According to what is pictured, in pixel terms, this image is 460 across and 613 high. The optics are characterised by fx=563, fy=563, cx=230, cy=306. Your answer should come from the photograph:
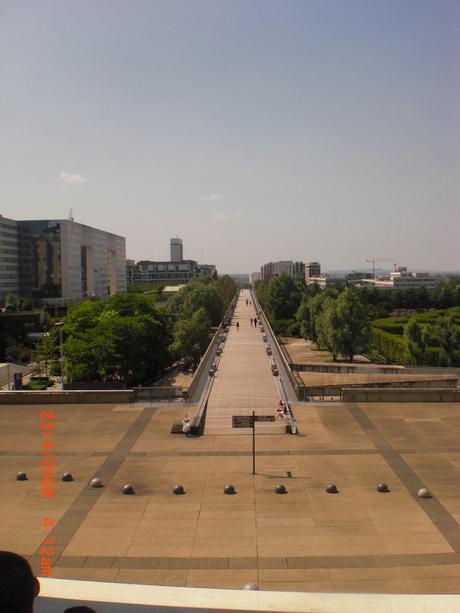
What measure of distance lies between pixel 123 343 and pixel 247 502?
28.2 metres

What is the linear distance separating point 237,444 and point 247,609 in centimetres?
1380

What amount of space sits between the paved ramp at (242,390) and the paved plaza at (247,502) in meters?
0.43

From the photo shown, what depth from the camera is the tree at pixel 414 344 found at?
45688mm

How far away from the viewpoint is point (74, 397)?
23562mm

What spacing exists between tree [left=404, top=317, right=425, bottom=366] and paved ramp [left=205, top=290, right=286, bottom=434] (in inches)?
474

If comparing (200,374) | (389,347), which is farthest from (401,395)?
(389,347)

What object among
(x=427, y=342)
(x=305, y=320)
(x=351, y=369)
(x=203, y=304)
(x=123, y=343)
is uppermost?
(x=203, y=304)

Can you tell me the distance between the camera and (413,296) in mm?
117812

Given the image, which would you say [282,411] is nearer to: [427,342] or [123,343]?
[123,343]

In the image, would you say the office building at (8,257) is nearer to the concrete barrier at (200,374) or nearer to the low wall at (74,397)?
the concrete barrier at (200,374)

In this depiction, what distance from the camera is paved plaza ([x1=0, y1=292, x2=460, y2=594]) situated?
10.5 meters

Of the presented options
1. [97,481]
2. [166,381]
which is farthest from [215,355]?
[97,481]

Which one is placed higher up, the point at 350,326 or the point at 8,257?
the point at 8,257

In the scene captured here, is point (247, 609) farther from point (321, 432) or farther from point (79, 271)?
point (79, 271)
